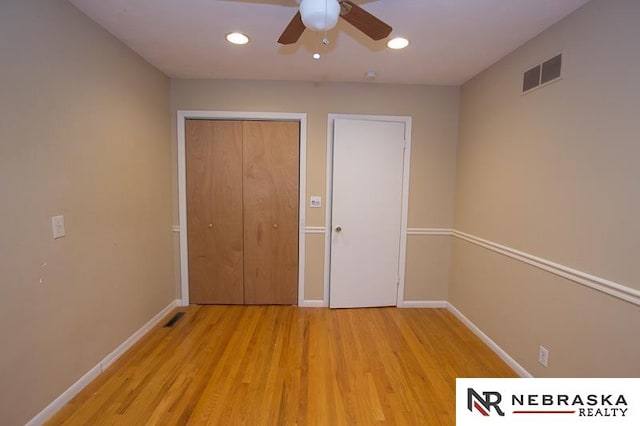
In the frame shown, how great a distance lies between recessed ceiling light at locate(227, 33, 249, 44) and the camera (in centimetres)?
199

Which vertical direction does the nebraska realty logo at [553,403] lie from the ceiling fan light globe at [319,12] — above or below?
below

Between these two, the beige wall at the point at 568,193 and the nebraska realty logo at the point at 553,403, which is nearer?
the nebraska realty logo at the point at 553,403

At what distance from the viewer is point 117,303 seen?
215 centimetres

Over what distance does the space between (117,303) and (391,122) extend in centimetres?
302

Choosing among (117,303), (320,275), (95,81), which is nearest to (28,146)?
(95,81)

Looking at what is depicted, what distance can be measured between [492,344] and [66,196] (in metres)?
3.33

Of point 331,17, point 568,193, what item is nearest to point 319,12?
point 331,17

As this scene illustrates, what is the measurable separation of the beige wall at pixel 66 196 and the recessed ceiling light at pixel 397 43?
6.83 ft

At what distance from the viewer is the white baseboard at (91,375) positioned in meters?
1.55

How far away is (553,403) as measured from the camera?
1324 mm

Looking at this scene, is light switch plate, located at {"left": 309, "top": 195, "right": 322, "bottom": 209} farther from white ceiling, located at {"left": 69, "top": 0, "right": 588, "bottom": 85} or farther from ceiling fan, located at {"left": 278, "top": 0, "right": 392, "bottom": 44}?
ceiling fan, located at {"left": 278, "top": 0, "right": 392, "bottom": 44}

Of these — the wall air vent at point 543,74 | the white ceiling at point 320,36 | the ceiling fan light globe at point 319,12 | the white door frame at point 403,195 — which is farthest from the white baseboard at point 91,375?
the wall air vent at point 543,74

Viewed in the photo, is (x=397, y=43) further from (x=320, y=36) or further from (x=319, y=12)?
(x=319, y=12)

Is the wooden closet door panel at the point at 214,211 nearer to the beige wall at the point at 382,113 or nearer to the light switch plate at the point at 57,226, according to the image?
the beige wall at the point at 382,113
